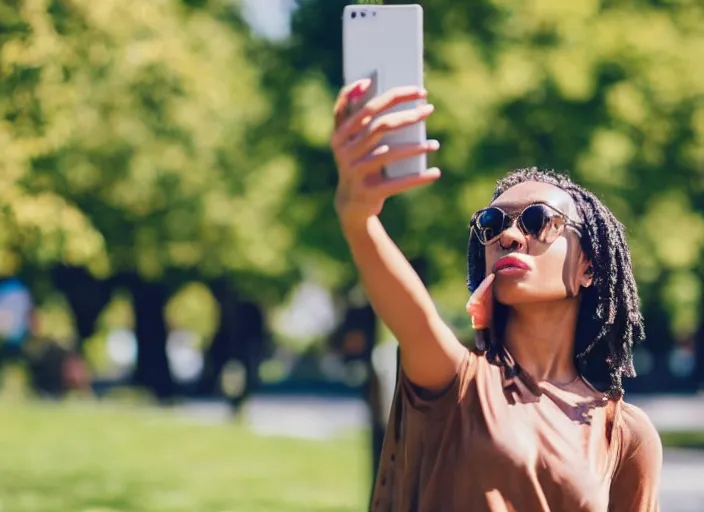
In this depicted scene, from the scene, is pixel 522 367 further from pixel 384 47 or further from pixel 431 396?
pixel 384 47

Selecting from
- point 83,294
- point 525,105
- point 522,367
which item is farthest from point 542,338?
point 83,294

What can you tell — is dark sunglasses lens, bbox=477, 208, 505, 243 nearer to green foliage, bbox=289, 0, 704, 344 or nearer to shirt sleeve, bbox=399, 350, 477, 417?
shirt sleeve, bbox=399, 350, 477, 417

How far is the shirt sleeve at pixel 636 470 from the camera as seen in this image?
2.70 meters

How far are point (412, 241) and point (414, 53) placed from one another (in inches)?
289

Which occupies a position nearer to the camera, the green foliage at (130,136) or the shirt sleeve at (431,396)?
the shirt sleeve at (431,396)

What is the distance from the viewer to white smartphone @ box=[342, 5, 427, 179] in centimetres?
232

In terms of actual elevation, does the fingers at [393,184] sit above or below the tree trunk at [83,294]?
above

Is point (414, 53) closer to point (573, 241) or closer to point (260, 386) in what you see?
point (573, 241)

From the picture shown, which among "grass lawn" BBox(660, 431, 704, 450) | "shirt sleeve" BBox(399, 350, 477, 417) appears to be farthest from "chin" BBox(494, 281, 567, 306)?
"grass lawn" BBox(660, 431, 704, 450)

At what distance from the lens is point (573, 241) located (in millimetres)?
2779

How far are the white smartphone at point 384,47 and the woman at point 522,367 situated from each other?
0.08 metres

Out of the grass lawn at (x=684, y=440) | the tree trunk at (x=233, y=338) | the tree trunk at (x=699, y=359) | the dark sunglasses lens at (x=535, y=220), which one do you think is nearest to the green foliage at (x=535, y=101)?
the dark sunglasses lens at (x=535, y=220)

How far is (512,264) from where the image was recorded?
271cm

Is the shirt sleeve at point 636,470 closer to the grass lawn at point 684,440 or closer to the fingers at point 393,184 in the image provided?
the fingers at point 393,184
